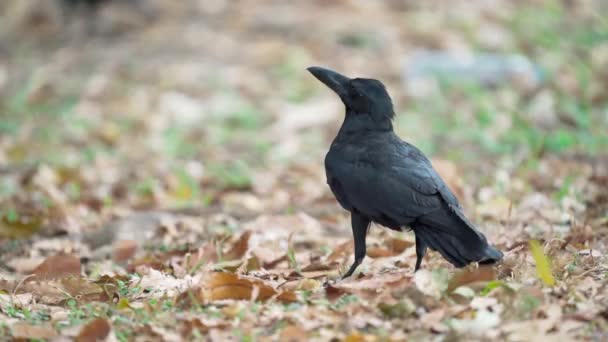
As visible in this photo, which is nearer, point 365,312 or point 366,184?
point 365,312

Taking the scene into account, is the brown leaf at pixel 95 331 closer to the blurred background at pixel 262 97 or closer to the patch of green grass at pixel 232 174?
the blurred background at pixel 262 97

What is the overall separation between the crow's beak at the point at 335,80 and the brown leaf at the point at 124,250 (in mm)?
1509

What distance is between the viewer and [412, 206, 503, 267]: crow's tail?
3.79 m

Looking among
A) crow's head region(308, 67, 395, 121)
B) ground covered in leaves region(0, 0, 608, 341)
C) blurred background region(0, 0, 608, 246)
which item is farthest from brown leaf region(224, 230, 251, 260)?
blurred background region(0, 0, 608, 246)

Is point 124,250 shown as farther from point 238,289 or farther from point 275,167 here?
point 275,167

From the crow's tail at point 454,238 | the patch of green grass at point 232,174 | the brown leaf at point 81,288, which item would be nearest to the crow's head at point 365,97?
the crow's tail at point 454,238

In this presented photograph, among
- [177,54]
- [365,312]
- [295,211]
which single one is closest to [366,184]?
[365,312]

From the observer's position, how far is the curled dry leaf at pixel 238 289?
3750 millimetres

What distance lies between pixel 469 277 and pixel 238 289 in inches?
35.0

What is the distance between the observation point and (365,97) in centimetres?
454

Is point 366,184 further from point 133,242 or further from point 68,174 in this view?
point 68,174

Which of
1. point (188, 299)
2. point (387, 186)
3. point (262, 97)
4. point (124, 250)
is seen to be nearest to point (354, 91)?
point (387, 186)

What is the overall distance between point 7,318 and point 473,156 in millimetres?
4959

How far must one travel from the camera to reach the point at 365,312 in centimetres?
353
